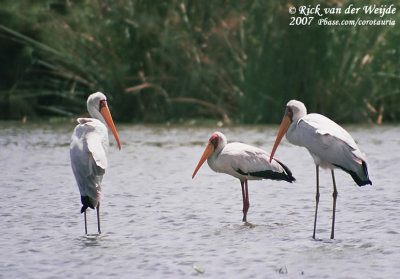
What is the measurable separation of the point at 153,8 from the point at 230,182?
24.7 ft

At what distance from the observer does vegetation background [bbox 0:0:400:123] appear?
1503 cm

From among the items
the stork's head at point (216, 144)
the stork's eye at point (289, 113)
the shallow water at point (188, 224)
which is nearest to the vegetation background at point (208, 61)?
the shallow water at point (188, 224)

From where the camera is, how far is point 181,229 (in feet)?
21.5

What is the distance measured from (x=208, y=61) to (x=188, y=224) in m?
→ 9.28

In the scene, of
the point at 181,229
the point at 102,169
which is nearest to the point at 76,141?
the point at 102,169

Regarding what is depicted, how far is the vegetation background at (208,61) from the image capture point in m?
15.0

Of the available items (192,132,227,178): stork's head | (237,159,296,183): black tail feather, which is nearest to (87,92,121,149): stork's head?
(192,132,227,178): stork's head

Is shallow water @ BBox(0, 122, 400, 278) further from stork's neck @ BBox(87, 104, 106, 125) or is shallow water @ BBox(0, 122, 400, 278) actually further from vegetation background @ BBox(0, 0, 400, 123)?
vegetation background @ BBox(0, 0, 400, 123)

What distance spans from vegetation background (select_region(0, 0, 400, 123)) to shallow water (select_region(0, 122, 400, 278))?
3.39 m

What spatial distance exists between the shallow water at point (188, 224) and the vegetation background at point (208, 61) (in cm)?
339

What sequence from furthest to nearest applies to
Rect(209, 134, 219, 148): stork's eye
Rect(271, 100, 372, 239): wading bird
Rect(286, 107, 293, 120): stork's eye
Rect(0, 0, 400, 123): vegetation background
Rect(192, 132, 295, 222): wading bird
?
Rect(0, 0, 400, 123): vegetation background, Rect(209, 134, 219, 148): stork's eye, Rect(192, 132, 295, 222): wading bird, Rect(286, 107, 293, 120): stork's eye, Rect(271, 100, 372, 239): wading bird

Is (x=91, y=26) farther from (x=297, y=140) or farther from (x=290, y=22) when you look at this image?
(x=297, y=140)

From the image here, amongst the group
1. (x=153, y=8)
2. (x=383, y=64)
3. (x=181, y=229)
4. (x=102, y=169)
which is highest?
(x=153, y=8)

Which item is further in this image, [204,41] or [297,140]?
[204,41]
